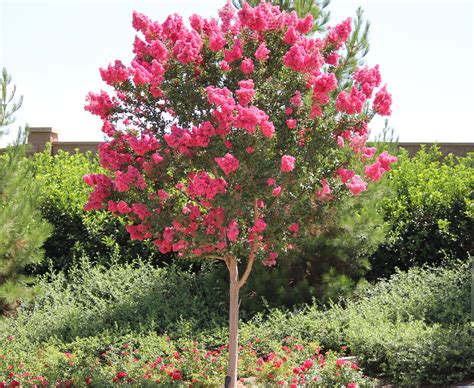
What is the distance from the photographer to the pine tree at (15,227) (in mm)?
8539

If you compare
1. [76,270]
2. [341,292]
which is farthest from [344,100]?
[76,270]

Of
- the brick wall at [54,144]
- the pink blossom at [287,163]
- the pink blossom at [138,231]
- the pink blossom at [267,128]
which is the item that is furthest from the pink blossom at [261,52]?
the brick wall at [54,144]

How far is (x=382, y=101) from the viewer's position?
18.9ft

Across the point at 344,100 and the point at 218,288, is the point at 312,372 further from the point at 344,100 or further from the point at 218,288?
the point at 218,288

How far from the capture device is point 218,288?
8758 millimetres

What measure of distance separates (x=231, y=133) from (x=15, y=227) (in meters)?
4.44

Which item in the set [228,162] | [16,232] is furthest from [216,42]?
[16,232]

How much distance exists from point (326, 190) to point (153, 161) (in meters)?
1.51

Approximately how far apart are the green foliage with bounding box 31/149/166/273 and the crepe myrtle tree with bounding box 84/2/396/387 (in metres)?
3.80

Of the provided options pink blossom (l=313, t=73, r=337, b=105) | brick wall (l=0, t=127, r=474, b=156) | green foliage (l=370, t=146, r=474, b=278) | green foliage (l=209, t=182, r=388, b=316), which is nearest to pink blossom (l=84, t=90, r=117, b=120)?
pink blossom (l=313, t=73, r=337, b=105)

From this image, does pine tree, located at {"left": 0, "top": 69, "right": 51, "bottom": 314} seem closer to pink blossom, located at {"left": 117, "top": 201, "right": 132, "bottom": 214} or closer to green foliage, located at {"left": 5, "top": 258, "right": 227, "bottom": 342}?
green foliage, located at {"left": 5, "top": 258, "right": 227, "bottom": 342}

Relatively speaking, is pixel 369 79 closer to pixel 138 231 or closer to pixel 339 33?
pixel 339 33

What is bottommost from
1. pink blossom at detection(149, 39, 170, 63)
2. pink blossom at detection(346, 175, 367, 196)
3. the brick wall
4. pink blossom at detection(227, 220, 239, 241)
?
pink blossom at detection(227, 220, 239, 241)

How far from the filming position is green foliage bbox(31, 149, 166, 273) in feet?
32.3
